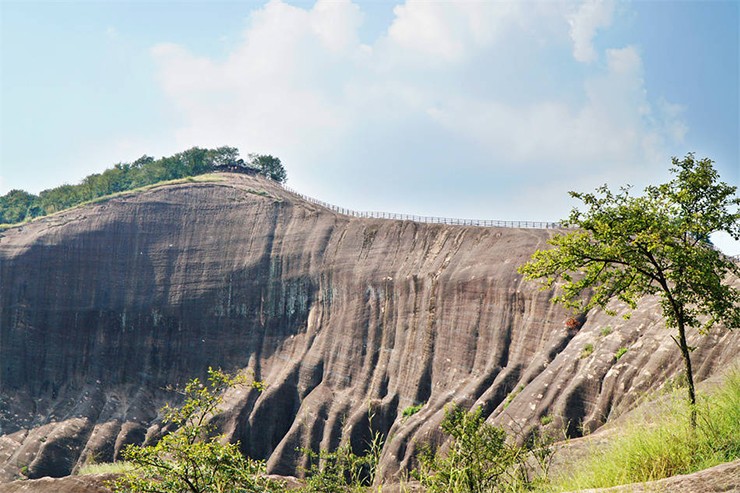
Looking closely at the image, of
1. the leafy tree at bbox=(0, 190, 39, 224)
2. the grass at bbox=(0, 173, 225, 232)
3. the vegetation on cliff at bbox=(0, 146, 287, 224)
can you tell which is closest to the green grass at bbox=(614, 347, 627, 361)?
the grass at bbox=(0, 173, 225, 232)

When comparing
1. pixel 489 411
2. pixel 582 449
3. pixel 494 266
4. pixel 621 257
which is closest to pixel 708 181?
pixel 621 257

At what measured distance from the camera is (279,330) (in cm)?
6247

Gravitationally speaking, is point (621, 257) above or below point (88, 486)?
above

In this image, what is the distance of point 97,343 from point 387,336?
32533mm

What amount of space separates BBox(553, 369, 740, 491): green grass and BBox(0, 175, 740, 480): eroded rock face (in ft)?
70.1

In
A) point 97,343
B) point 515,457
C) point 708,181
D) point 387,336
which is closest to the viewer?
point 515,457

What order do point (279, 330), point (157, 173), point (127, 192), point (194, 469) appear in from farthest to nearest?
point (157, 173)
point (127, 192)
point (279, 330)
point (194, 469)

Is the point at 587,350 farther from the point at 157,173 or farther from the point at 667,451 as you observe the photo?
the point at 157,173

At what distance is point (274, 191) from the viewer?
7562 centimetres

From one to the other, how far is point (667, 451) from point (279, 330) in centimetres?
5451

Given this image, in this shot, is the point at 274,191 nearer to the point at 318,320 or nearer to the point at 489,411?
the point at 318,320

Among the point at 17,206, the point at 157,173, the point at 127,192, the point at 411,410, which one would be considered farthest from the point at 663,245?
the point at 17,206

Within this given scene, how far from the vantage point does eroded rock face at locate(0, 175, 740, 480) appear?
41312mm

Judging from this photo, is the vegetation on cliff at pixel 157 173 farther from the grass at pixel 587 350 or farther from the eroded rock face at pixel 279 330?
the grass at pixel 587 350
